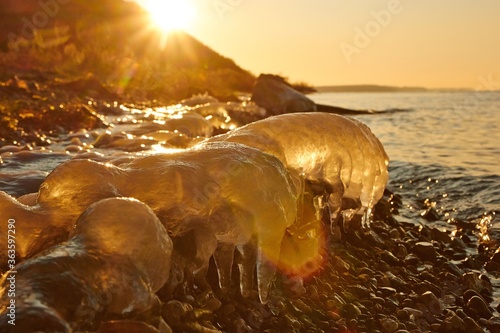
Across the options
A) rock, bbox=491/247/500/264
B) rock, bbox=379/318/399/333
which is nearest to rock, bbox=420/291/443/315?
rock, bbox=379/318/399/333

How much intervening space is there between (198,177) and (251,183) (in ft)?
1.03

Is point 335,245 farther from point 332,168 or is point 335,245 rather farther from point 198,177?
point 198,177

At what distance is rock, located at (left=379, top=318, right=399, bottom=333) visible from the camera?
272cm

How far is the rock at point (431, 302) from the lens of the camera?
122 inches

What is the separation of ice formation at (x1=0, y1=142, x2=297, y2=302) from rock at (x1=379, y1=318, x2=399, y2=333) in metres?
0.74

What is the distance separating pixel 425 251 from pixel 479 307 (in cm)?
100

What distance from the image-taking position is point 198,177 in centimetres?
262

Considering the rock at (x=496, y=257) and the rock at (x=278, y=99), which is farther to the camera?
the rock at (x=278, y=99)

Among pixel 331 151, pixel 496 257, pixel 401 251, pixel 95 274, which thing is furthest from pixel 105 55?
pixel 95 274

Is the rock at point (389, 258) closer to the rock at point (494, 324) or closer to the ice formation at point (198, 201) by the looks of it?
the rock at point (494, 324)

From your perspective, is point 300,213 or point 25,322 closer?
point 25,322

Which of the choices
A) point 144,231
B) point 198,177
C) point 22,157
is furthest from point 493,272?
point 22,157

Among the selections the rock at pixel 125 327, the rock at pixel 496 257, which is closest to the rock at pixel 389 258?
the rock at pixel 496 257

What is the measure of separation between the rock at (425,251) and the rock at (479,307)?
86 cm
